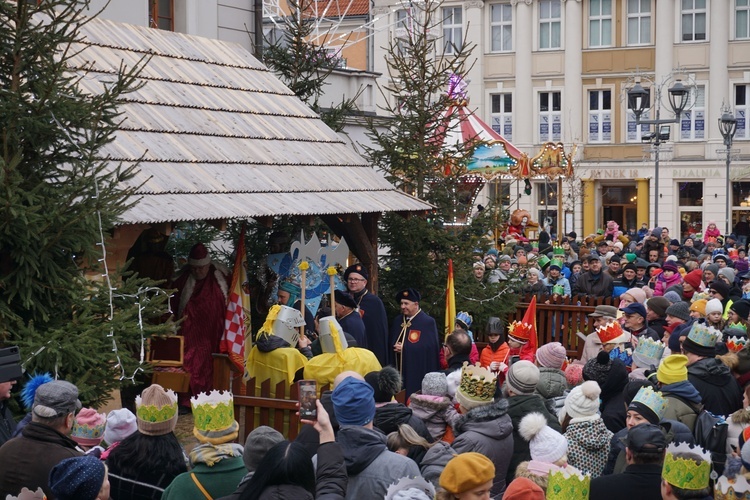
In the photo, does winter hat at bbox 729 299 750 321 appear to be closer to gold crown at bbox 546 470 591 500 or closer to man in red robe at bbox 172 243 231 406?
man in red robe at bbox 172 243 231 406

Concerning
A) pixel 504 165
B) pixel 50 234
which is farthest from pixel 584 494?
pixel 504 165

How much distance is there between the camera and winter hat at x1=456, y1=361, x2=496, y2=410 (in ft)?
22.6

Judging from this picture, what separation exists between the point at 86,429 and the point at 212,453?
141 cm

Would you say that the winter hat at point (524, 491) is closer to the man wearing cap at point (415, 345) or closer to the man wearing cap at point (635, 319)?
the man wearing cap at point (635, 319)

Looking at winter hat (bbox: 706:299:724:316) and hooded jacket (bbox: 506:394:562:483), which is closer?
hooded jacket (bbox: 506:394:562:483)

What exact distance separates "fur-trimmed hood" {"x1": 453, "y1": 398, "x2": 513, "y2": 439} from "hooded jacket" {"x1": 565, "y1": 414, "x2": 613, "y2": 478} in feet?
1.41

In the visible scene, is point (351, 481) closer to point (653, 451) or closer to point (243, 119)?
point (653, 451)

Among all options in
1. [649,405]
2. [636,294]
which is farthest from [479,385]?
[636,294]

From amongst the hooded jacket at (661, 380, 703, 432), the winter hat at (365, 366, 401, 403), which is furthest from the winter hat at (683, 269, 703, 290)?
the winter hat at (365, 366, 401, 403)

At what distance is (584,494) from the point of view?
5371mm

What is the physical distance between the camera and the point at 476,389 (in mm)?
6891

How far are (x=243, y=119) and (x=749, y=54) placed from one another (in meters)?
36.4

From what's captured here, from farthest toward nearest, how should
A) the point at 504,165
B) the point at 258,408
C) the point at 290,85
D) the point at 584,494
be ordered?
the point at 504,165 < the point at 290,85 < the point at 258,408 < the point at 584,494

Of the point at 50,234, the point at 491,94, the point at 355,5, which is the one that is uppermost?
the point at 355,5
